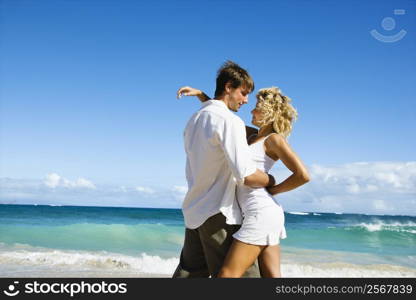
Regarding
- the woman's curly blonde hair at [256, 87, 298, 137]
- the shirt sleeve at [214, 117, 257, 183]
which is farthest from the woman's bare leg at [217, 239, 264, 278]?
the woman's curly blonde hair at [256, 87, 298, 137]

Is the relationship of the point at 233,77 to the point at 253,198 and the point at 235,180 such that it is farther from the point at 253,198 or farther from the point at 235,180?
the point at 253,198

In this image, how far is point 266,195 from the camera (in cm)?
299

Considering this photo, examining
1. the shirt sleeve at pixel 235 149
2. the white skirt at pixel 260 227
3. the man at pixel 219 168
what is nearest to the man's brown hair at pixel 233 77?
the man at pixel 219 168

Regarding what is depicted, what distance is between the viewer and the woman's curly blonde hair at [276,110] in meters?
3.16

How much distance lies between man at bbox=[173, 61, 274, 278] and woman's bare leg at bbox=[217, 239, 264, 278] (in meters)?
0.07

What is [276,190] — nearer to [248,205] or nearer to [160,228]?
[248,205]

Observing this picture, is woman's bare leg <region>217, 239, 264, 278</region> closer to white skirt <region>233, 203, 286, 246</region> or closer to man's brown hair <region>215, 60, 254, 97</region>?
white skirt <region>233, 203, 286, 246</region>

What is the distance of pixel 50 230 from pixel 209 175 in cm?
1718

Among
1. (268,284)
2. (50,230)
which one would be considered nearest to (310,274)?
(268,284)

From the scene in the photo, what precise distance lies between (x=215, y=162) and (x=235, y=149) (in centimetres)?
20

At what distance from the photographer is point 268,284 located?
3016mm

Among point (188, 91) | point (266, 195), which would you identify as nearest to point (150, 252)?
point (188, 91)

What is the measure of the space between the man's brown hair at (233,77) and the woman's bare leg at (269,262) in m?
1.09

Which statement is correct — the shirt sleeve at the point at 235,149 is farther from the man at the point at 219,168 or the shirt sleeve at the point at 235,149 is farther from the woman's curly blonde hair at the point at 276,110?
the woman's curly blonde hair at the point at 276,110
